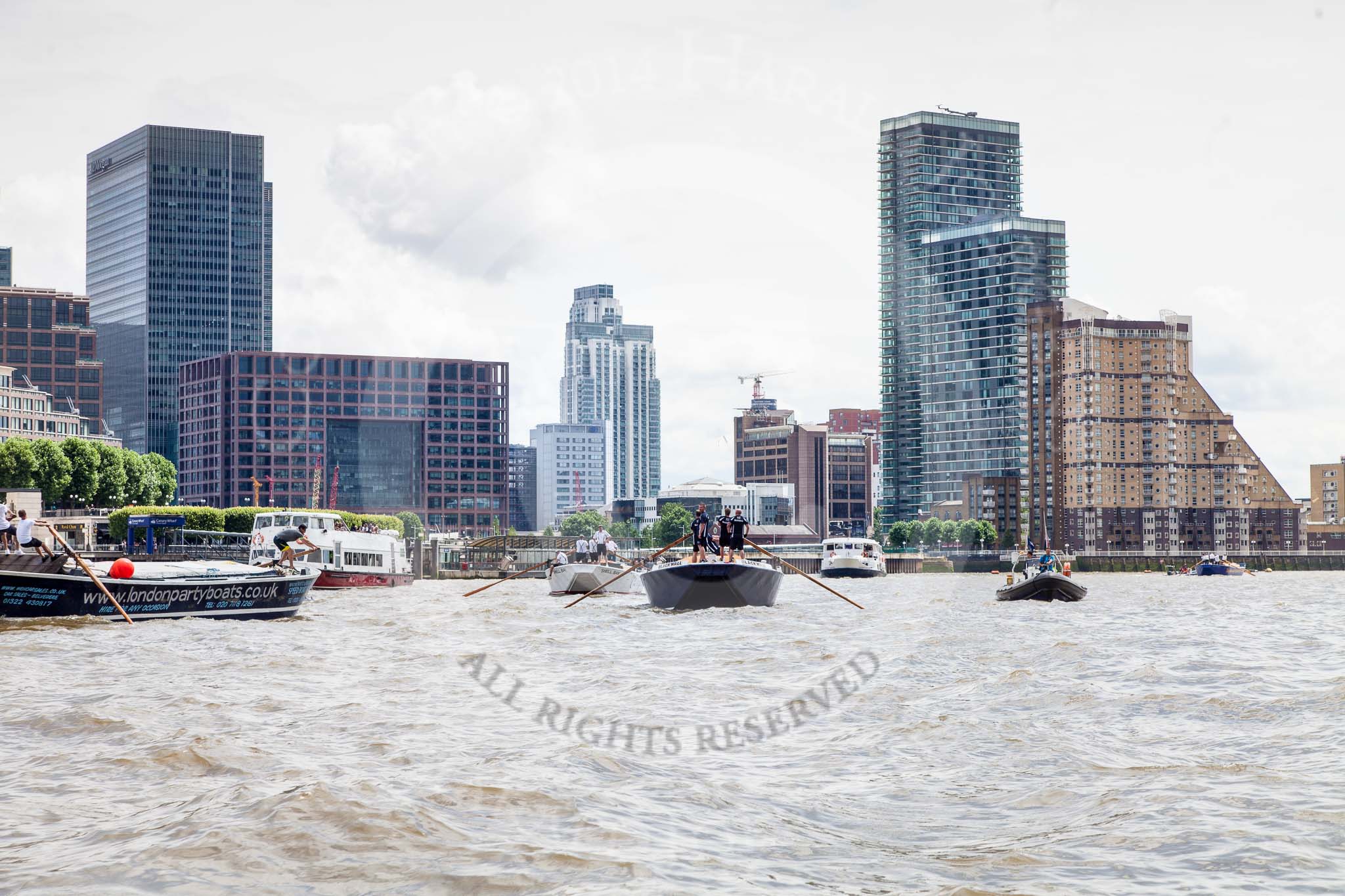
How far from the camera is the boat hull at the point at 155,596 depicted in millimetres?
34094

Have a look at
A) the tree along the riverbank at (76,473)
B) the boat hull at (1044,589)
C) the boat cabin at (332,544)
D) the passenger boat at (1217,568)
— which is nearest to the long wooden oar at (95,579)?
the boat cabin at (332,544)

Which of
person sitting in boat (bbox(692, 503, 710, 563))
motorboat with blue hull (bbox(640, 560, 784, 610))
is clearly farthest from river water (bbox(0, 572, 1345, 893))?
person sitting in boat (bbox(692, 503, 710, 563))

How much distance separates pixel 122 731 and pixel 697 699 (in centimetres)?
839

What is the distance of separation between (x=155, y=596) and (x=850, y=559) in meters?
84.9

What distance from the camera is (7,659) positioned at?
25.6 meters

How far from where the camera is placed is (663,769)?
14992mm

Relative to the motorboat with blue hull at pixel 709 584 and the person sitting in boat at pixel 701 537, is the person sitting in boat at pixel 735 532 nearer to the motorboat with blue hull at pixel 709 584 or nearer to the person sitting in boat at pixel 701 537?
the motorboat with blue hull at pixel 709 584

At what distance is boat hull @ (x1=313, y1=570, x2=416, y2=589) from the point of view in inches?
2840

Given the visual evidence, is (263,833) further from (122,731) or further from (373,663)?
(373,663)

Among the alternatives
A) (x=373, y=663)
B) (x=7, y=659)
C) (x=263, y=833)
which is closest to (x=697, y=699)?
(x=373, y=663)

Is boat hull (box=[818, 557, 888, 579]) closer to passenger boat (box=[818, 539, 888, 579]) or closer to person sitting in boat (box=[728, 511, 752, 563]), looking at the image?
passenger boat (box=[818, 539, 888, 579])

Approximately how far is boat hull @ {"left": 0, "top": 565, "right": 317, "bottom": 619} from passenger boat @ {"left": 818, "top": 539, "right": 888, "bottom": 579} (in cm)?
7710

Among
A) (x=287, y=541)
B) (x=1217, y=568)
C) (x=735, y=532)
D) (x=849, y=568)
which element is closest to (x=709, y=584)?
(x=735, y=532)

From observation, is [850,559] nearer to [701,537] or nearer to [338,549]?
[338,549]
